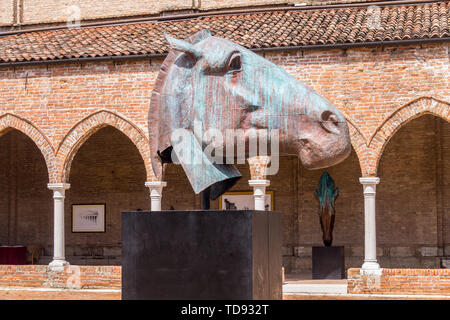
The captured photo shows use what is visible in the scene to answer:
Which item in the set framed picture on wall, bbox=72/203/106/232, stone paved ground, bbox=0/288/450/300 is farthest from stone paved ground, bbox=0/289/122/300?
framed picture on wall, bbox=72/203/106/232

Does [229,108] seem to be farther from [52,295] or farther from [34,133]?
[34,133]

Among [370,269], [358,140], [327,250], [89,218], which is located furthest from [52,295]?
[89,218]

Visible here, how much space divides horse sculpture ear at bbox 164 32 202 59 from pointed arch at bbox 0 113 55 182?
12475 mm

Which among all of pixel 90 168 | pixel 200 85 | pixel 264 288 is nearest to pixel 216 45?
pixel 200 85

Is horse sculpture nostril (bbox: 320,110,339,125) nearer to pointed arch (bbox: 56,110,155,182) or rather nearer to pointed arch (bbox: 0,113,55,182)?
pointed arch (bbox: 56,110,155,182)

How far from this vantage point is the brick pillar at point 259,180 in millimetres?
17500

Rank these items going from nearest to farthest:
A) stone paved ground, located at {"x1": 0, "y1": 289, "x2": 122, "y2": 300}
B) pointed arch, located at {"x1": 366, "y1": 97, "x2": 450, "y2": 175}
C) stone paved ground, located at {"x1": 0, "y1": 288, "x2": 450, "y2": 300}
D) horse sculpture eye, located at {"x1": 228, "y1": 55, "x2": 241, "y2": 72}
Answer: horse sculpture eye, located at {"x1": 228, "y1": 55, "x2": 241, "y2": 72}, stone paved ground, located at {"x1": 0, "y1": 288, "x2": 450, "y2": 300}, stone paved ground, located at {"x1": 0, "y1": 289, "x2": 122, "y2": 300}, pointed arch, located at {"x1": 366, "y1": 97, "x2": 450, "y2": 175}

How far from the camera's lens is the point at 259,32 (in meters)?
18.7

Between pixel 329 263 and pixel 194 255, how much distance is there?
12.5 meters

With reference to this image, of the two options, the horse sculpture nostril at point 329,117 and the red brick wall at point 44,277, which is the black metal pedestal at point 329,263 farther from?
the horse sculpture nostril at point 329,117

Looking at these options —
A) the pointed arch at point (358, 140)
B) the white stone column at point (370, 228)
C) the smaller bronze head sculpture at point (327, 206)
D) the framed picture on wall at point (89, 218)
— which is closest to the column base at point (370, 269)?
the white stone column at point (370, 228)

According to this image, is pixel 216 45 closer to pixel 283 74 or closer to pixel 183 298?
pixel 283 74

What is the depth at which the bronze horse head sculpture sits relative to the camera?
5.94 m

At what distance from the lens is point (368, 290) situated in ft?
49.9
